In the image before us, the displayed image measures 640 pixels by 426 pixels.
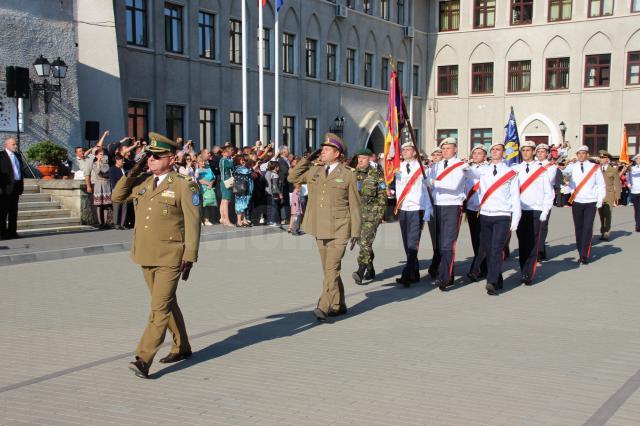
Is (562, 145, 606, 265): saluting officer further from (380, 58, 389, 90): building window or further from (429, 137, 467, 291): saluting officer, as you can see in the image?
(380, 58, 389, 90): building window

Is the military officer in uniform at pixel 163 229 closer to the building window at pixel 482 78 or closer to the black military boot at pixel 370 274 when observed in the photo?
the black military boot at pixel 370 274

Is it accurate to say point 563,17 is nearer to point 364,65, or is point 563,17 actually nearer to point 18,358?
point 364,65

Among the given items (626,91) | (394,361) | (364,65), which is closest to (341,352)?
(394,361)

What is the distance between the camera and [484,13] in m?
43.7

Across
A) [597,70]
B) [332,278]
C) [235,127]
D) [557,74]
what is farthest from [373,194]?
[557,74]

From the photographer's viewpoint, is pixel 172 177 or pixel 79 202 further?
pixel 79 202

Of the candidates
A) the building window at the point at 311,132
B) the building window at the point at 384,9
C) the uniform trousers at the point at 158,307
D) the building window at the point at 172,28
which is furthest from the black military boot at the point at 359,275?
the building window at the point at 384,9

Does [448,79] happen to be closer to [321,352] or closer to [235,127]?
[235,127]

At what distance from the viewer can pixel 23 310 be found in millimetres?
8570

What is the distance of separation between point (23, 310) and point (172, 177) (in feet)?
11.7

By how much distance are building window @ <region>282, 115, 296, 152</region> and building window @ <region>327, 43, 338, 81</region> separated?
11.9ft

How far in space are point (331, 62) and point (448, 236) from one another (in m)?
27.4

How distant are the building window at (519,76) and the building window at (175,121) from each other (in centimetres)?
2264

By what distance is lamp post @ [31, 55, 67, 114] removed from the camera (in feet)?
61.1
